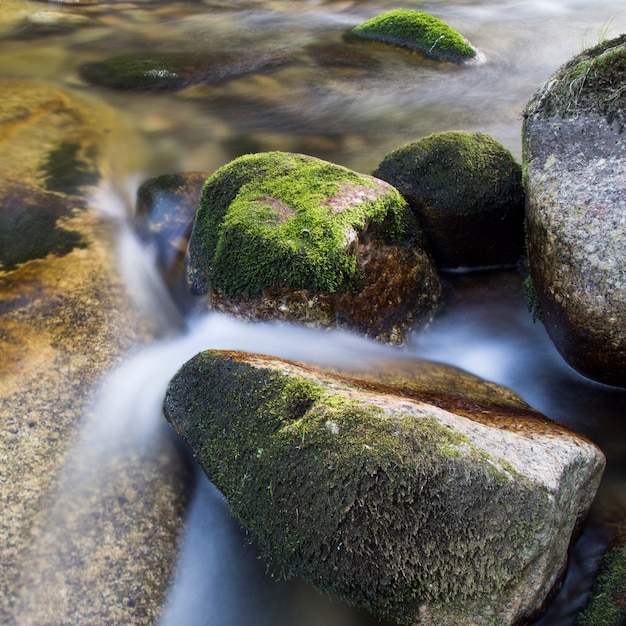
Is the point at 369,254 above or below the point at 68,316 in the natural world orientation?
above

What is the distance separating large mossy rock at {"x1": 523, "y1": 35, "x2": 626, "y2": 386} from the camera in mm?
4016

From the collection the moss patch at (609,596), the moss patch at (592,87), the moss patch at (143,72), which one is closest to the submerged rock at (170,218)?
the moss patch at (592,87)

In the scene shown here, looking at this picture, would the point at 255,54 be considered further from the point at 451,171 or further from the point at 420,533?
the point at 420,533

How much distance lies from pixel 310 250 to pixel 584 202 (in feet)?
6.06

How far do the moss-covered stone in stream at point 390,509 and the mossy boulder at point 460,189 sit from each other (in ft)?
8.52

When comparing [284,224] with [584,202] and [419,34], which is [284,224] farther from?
[419,34]

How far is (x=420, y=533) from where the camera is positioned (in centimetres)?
292

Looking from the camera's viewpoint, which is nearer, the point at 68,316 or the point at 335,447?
the point at 335,447

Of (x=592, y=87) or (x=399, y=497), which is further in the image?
(x=592, y=87)

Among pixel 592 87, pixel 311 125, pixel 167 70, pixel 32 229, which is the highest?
pixel 592 87

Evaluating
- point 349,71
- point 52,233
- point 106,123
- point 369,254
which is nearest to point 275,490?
point 369,254

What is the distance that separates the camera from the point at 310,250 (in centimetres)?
431

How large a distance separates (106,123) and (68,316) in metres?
4.26

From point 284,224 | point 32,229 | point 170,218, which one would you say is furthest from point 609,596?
point 32,229
